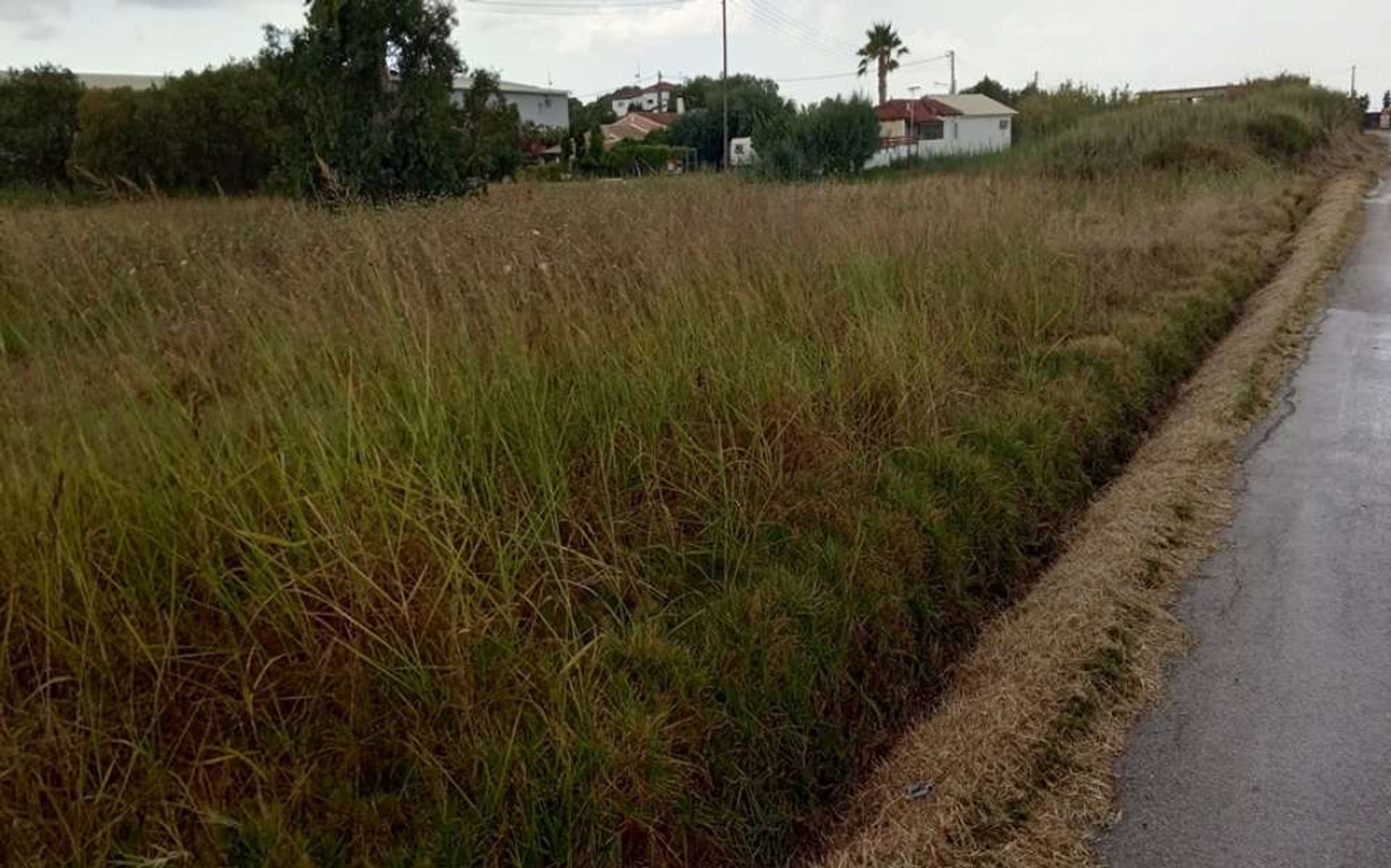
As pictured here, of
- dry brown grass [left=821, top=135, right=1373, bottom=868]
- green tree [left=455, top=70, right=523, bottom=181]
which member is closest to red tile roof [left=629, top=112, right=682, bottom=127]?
green tree [left=455, top=70, right=523, bottom=181]

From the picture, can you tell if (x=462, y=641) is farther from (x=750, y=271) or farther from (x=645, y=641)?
(x=750, y=271)

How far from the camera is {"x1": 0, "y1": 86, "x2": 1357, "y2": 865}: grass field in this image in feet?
7.62

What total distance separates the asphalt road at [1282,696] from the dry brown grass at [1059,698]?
4.6 inches

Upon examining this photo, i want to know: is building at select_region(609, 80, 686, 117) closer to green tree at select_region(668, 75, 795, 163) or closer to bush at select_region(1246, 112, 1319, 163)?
green tree at select_region(668, 75, 795, 163)

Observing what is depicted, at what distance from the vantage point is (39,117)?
26.5m

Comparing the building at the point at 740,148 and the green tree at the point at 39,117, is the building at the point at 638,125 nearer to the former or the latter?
the building at the point at 740,148

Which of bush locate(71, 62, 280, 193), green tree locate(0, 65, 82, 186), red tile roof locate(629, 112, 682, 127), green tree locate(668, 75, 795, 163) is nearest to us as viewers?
bush locate(71, 62, 280, 193)

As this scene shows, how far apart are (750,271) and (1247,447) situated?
3.61 metres

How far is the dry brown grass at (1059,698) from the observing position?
267cm

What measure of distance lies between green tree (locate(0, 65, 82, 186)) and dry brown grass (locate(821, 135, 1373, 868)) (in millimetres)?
27728

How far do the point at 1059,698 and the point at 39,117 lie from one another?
33.4 meters

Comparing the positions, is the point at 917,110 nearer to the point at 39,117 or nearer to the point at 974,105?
the point at 974,105

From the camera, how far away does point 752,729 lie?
2.93m

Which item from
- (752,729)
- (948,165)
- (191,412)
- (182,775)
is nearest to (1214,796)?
(752,729)
